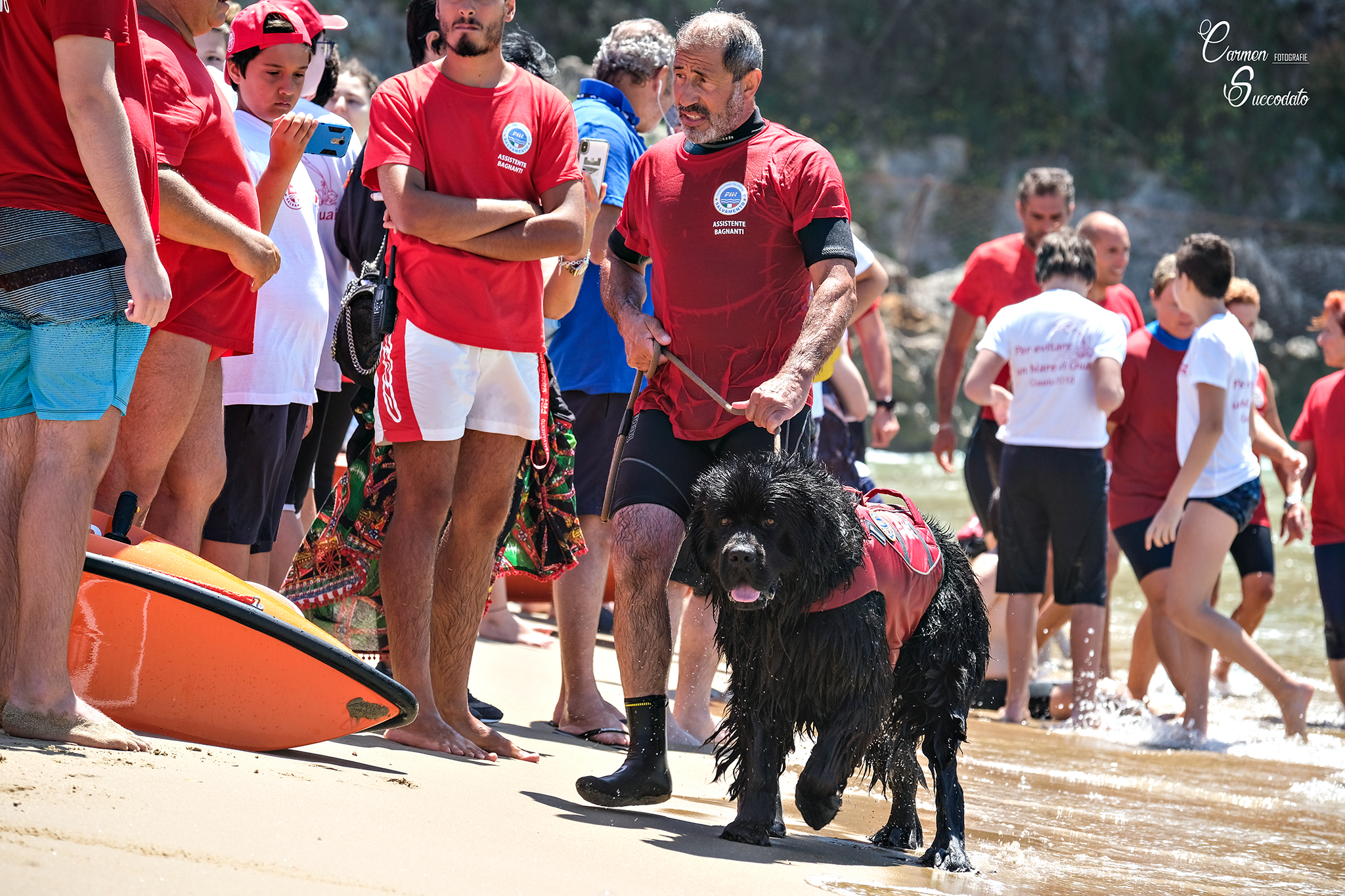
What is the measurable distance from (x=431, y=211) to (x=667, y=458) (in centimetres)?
91

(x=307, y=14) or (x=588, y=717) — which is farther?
(x=588, y=717)

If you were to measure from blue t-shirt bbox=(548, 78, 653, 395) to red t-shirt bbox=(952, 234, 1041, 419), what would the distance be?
9.88 feet

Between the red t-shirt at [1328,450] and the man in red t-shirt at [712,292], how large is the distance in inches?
166

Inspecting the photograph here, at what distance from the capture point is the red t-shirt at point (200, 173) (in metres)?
3.38

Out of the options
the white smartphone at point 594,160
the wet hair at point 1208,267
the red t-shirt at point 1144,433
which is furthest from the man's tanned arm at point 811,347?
the red t-shirt at point 1144,433

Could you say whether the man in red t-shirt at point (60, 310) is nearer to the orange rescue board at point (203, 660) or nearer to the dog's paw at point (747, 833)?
the orange rescue board at point (203, 660)

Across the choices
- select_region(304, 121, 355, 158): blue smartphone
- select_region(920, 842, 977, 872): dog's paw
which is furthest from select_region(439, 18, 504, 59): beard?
select_region(920, 842, 977, 872): dog's paw

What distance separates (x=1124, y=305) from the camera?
7.55 m

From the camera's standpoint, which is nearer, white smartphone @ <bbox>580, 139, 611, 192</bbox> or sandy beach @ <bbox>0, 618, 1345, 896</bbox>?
sandy beach @ <bbox>0, 618, 1345, 896</bbox>

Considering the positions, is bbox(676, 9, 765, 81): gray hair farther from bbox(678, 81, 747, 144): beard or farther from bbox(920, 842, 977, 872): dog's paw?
bbox(920, 842, 977, 872): dog's paw

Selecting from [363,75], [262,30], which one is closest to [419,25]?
[262,30]

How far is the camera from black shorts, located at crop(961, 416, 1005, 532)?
23.3 feet

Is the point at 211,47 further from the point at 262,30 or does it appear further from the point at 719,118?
the point at 719,118

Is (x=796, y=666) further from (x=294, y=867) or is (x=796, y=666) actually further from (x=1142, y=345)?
(x=1142, y=345)
